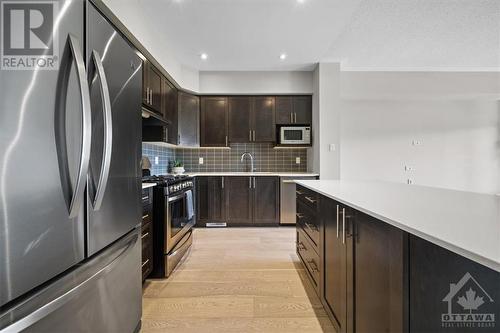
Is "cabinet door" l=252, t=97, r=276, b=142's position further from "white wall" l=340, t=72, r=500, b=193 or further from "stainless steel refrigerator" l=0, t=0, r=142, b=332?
"stainless steel refrigerator" l=0, t=0, r=142, b=332

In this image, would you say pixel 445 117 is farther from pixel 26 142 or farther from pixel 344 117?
pixel 26 142

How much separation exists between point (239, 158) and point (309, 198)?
271 centimetres

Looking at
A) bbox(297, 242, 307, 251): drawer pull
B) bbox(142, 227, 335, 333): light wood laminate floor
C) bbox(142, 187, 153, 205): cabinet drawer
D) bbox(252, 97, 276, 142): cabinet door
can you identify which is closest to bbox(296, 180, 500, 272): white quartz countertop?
bbox(142, 227, 335, 333): light wood laminate floor

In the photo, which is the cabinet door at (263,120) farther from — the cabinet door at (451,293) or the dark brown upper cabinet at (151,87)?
the cabinet door at (451,293)

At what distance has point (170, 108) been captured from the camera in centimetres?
359

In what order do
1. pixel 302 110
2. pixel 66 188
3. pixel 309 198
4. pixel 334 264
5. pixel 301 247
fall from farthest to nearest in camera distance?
1. pixel 302 110
2. pixel 301 247
3. pixel 309 198
4. pixel 334 264
5. pixel 66 188

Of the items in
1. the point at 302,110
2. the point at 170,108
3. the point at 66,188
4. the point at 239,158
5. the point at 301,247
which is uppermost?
the point at 302,110

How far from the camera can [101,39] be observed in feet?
3.47

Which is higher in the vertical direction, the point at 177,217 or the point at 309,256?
the point at 177,217

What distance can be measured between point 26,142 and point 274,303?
1821 millimetres

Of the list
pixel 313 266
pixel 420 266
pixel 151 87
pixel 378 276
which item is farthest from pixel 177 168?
pixel 420 266

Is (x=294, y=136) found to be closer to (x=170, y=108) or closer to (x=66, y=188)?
(x=170, y=108)

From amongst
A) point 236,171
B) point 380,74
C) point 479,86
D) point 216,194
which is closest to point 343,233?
point 216,194

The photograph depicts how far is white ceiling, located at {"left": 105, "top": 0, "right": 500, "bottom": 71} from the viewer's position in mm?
2531
